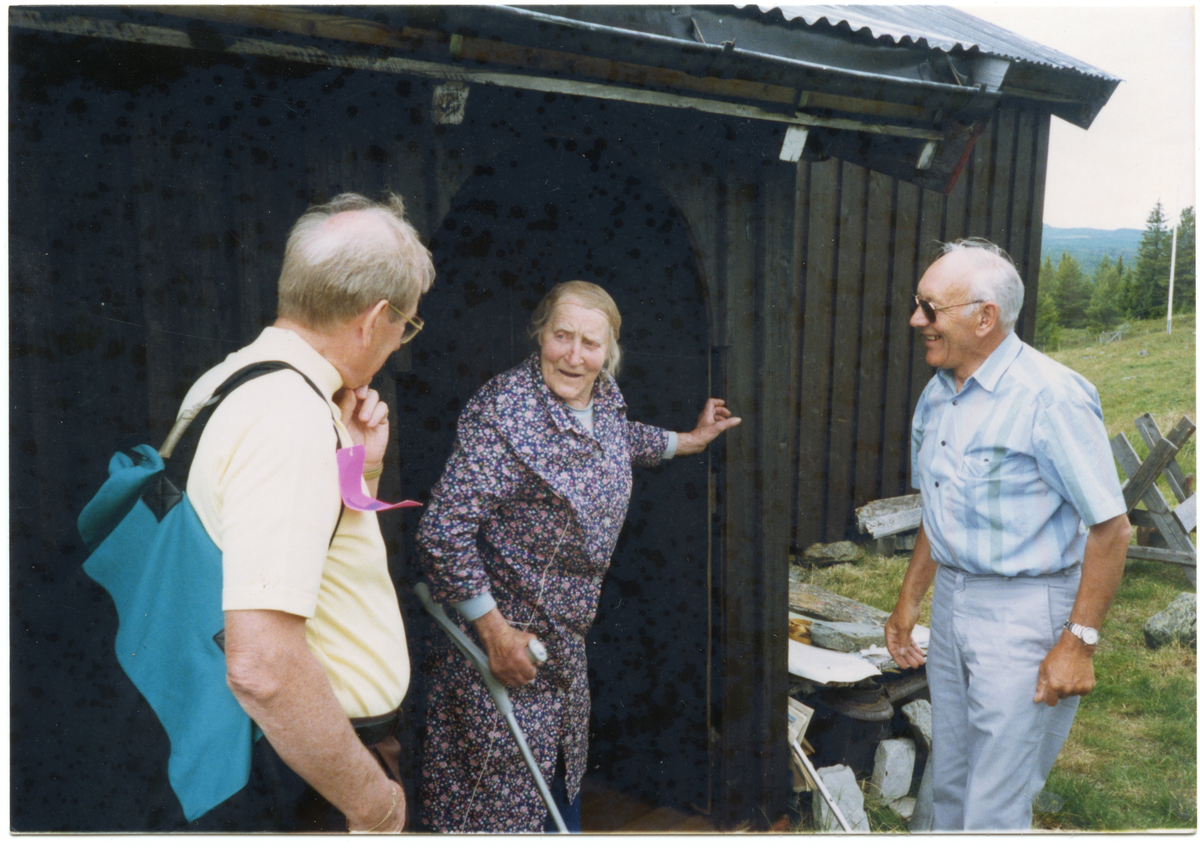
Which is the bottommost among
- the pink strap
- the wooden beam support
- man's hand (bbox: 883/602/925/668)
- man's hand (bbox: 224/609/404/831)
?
man's hand (bbox: 883/602/925/668)

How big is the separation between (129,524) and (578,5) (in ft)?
5.25

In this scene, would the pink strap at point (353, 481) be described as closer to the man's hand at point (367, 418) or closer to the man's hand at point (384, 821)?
the man's hand at point (367, 418)

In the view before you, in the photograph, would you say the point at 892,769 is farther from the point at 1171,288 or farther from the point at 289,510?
the point at 289,510

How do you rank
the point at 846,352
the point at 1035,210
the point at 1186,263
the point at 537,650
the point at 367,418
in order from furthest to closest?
1. the point at 1035,210
2. the point at 846,352
3. the point at 1186,263
4. the point at 537,650
5. the point at 367,418

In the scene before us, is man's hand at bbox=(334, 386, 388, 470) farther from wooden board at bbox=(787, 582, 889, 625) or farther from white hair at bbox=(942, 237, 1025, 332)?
wooden board at bbox=(787, 582, 889, 625)

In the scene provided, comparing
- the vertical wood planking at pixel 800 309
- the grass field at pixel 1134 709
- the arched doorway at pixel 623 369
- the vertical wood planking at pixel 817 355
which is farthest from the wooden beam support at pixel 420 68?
the vertical wood planking at pixel 817 355

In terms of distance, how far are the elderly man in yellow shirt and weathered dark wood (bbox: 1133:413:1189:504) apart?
4.68m

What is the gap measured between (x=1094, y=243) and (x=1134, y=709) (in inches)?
93.0

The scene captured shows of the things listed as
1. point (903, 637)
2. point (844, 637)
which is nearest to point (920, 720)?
point (844, 637)

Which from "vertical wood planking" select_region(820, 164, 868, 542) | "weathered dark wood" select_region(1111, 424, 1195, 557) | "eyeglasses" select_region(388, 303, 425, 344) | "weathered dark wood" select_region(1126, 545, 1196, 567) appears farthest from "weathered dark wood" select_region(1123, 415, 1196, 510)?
"eyeglasses" select_region(388, 303, 425, 344)

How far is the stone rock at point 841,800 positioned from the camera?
10.6ft

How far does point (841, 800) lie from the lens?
3.34 metres

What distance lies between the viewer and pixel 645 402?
3227 mm

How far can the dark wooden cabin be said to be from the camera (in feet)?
5.95
